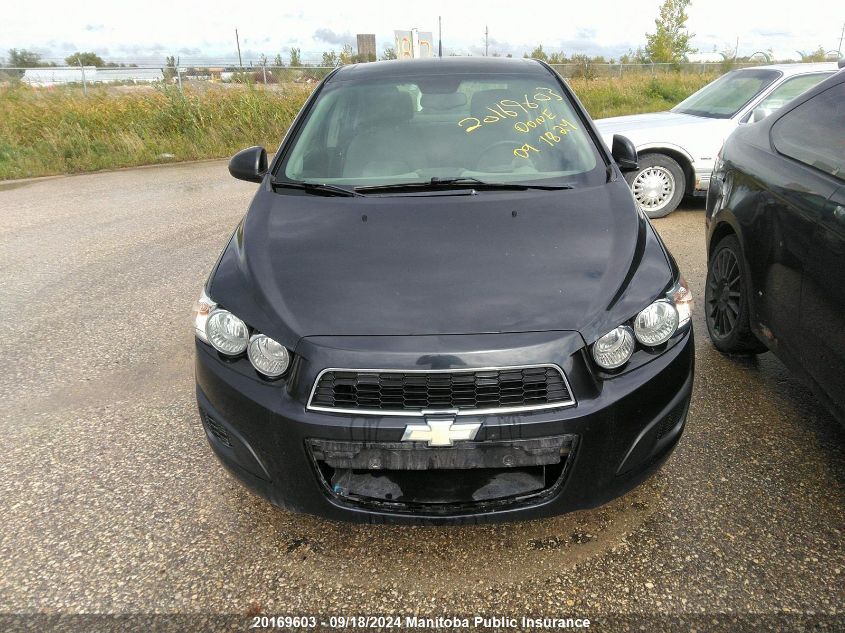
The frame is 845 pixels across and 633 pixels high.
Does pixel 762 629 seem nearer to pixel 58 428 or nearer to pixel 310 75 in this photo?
pixel 58 428

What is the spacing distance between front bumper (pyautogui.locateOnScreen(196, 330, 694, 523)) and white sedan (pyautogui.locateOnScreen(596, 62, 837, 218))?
4.87 metres

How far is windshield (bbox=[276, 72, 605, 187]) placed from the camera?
2992mm

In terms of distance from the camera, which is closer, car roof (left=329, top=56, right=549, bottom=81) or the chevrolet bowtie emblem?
the chevrolet bowtie emblem

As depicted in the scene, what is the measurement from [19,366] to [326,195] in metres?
2.40

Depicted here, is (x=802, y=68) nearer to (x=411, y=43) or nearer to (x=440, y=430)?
(x=440, y=430)

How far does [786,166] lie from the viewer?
300 cm

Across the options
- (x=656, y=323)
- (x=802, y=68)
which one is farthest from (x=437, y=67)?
(x=802, y=68)

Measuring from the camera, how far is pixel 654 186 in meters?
6.71

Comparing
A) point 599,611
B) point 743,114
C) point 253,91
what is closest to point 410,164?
point 599,611

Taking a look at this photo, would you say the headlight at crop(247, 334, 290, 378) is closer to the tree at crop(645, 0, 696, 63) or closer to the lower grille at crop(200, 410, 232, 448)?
the lower grille at crop(200, 410, 232, 448)

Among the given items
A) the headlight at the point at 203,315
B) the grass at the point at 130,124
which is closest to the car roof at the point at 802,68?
the headlight at the point at 203,315

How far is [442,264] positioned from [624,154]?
1588 millimetres

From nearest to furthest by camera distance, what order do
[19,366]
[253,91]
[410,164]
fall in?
[410,164] → [19,366] → [253,91]

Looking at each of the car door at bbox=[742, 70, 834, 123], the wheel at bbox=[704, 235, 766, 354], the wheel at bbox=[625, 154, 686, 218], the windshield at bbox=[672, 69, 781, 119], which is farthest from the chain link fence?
the wheel at bbox=[704, 235, 766, 354]
